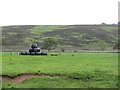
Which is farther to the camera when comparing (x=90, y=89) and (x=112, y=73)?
(x=112, y=73)

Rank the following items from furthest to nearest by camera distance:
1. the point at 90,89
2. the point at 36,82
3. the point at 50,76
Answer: the point at 50,76 → the point at 36,82 → the point at 90,89

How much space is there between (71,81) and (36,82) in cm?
484

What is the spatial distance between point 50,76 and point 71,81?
4.01 meters

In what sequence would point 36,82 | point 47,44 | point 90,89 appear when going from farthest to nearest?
1. point 47,44
2. point 36,82
3. point 90,89

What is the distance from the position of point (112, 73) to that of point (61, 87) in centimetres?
1181

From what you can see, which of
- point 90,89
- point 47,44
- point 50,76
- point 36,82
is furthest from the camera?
point 47,44

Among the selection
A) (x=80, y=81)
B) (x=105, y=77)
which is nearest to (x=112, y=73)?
(x=105, y=77)

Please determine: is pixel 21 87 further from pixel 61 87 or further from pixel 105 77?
pixel 105 77

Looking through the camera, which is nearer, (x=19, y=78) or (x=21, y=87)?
(x=21, y=87)

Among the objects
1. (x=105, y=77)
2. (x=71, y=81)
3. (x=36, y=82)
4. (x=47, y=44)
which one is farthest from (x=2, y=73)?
(x=47, y=44)

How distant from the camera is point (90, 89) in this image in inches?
1622

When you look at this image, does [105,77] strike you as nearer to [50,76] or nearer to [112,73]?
[112,73]

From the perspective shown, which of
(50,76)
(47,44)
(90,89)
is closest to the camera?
(90,89)

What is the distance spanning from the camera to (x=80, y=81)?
46.9m
